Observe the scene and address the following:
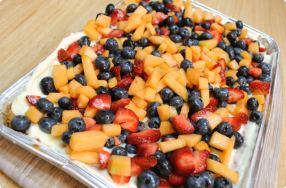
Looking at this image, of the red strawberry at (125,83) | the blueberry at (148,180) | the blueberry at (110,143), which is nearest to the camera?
the blueberry at (148,180)

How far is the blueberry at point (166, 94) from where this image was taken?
1.39 m

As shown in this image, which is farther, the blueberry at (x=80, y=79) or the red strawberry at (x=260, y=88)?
the red strawberry at (x=260, y=88)

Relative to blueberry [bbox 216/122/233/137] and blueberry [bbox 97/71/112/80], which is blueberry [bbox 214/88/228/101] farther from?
blueberry [bbox 97/71/112/80]

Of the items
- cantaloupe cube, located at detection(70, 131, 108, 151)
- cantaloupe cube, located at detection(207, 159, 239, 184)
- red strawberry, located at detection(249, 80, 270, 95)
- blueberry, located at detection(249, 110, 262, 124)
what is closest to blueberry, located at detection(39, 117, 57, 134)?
cantaloupe cube, located at detection(70, 131, 108, 151)

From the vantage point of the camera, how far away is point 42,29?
2025 millimetres

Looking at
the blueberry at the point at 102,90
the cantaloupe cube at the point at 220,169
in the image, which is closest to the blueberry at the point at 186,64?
the blueberry at the point at 102,90

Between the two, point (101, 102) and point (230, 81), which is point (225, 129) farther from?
point (101, 102)

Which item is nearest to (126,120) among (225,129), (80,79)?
(80,79)

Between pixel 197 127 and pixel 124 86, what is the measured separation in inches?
14.0

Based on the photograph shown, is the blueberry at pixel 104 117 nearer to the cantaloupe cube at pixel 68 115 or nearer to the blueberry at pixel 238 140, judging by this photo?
the cantaloupe cube at pixel 68 115

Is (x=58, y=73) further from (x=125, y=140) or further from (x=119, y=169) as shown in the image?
(x=119, y=169)

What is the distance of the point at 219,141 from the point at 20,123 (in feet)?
2.41

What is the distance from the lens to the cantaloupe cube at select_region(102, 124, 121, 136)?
123 centimetres

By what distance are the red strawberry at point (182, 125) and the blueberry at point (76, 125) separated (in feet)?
1.10
